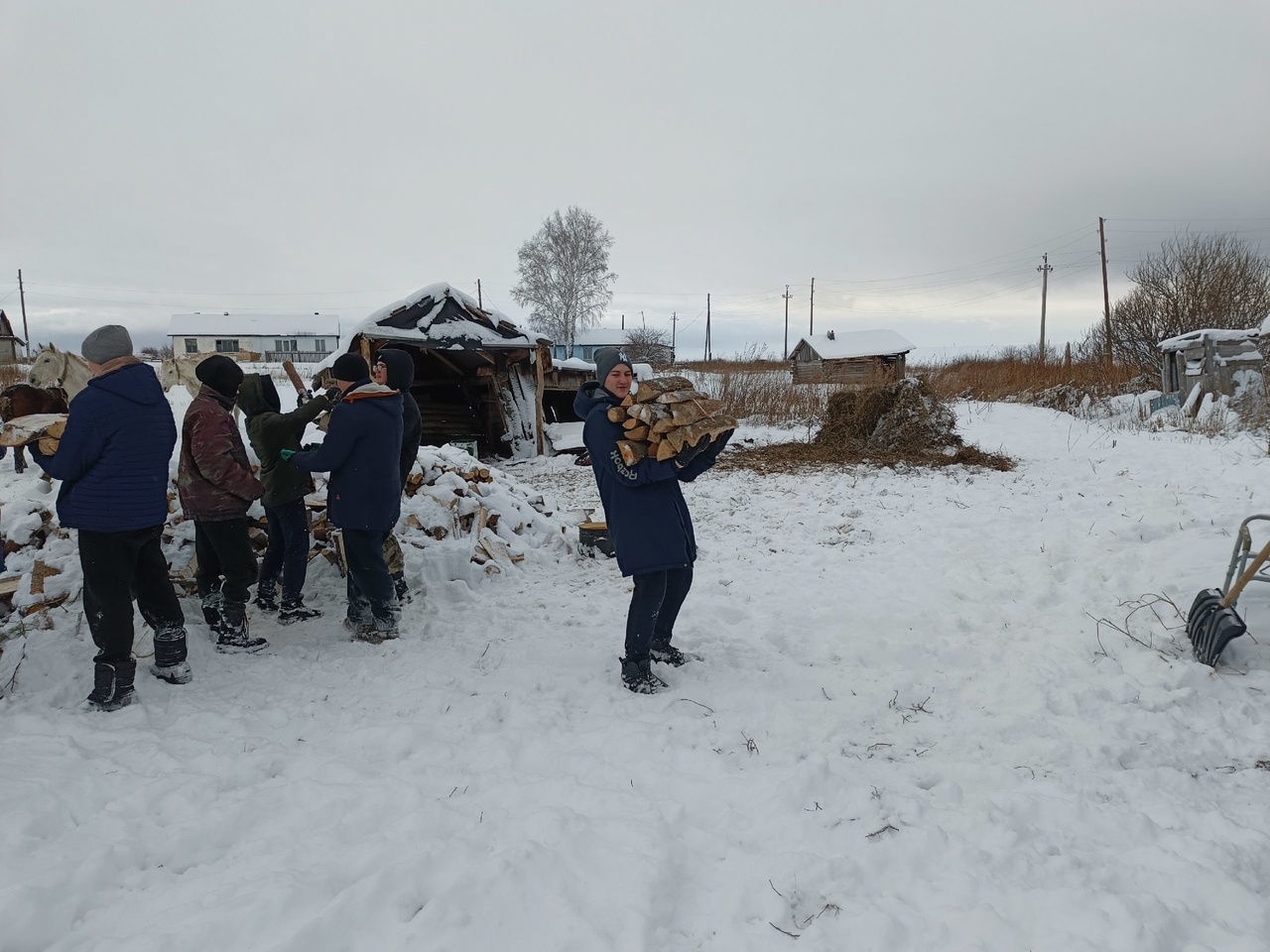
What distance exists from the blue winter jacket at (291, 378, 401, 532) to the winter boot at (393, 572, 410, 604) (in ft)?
3.32

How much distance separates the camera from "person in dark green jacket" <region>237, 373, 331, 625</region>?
419 centimetres

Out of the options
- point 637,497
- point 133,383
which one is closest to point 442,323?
point 133,383

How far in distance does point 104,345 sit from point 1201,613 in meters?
5.74

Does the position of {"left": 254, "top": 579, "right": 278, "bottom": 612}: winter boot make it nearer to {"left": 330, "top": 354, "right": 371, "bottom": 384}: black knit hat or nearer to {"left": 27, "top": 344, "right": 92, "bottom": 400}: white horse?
{"left": 330, "top": 354, "right": 371, "bottom": 384}: black knit hat

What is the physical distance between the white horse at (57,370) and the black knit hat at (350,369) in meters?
3.30

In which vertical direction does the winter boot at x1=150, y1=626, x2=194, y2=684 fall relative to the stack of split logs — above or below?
below

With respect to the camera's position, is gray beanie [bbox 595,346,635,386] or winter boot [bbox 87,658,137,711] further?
gray beanie [bbox 595,346,635,386]

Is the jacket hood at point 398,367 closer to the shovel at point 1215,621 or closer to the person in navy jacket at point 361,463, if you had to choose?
the person in navy jacket at point 361,463

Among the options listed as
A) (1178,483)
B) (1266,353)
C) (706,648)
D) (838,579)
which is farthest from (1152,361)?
(706,648)

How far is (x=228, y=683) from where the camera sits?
11.9 feet

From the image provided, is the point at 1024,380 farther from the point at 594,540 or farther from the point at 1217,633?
the point at 1217,633

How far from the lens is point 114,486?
3.10 meters

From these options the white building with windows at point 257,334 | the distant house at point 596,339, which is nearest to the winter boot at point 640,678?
the distant house at point 596,339

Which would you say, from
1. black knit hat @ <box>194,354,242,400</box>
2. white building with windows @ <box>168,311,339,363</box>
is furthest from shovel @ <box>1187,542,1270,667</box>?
white building with windows @ <box>168,311,339,363</box>
